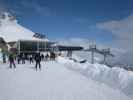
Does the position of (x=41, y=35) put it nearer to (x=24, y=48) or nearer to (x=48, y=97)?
(x=24, y=48)

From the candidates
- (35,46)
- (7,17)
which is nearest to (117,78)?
(35,46)

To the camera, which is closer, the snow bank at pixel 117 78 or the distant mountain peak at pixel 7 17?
the snow bank at pixel 117 78

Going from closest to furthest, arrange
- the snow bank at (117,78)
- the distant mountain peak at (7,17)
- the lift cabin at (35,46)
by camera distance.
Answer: the snow bank at (117,78) < the lift cabin at (35,46) < the distant mountain peak at (7,17)

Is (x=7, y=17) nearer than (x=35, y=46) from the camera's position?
No

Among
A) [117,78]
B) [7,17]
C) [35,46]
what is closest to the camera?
[117,78]

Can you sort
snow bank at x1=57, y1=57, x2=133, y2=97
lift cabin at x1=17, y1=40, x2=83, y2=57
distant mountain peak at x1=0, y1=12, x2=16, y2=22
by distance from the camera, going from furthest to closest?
distant mountain peak at x1=0, y1=12, x2=16, y2=22, lift cabin at x1=17, y1=40, x2=83, y2=57, snow bank at x1=57, y1=57, x2=133, y2=97

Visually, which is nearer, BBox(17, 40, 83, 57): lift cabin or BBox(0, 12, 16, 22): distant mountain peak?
BBox(17, 40, 83, 57): lift cabin

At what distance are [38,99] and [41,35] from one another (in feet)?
184

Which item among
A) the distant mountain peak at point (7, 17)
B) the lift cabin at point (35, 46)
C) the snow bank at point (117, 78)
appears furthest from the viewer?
the distant mountain peak at point (7, 17)

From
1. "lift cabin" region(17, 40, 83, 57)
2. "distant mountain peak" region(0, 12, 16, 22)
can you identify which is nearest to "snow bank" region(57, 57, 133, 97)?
"lift cabin" region(17, 40, 83, 57)

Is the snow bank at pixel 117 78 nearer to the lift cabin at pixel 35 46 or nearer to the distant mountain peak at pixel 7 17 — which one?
the lift cabin at pixel 35 46

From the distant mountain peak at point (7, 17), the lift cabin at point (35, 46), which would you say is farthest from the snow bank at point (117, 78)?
the distant mountain peak at point (7, 17)

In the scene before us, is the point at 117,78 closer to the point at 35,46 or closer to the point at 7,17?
the point at 35,46

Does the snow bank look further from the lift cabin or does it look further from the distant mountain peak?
the distant mountain peak
